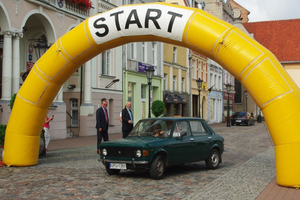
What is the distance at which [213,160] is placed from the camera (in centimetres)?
1194

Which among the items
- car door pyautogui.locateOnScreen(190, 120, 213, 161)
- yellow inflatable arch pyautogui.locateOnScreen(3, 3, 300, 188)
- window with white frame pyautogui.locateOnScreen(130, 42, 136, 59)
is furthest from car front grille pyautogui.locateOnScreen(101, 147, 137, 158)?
window with white frame pyautogui.locateOnScreen(130, 42, 136, 59)

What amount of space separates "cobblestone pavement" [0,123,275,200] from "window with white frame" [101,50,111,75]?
16.5 m

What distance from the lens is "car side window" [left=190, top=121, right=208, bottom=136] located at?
37.9 feet

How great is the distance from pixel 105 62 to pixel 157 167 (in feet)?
66.5

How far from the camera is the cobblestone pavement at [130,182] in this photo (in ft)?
26.9

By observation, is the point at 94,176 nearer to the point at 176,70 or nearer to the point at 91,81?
the point at 91,81

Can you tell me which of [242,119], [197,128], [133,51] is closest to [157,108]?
[133,51]

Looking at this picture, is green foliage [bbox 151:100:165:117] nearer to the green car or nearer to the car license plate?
the green car

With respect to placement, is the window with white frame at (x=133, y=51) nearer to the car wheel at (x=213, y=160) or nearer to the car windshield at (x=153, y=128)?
the car wheel at (x=213, y=160)

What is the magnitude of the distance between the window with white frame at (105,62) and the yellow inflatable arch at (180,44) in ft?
56.5

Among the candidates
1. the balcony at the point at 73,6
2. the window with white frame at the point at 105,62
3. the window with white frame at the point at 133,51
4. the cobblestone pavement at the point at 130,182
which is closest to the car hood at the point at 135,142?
the cobblestone pavement at the point at 130,182

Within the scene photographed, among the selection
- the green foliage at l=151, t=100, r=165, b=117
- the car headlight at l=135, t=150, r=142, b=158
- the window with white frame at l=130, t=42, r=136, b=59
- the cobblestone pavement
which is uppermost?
the window with white frame at l=130, t=42, r=136, b=59

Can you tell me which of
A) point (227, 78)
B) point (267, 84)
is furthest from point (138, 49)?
point (227, 78)

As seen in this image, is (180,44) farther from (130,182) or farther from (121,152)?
(130,182)
